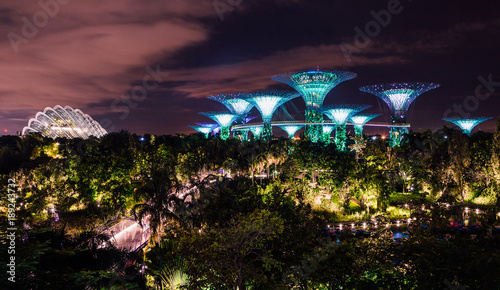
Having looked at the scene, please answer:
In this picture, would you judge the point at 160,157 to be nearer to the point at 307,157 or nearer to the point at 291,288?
the point at 307,157

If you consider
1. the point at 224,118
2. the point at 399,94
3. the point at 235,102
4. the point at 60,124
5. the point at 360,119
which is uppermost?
the point at 235,102

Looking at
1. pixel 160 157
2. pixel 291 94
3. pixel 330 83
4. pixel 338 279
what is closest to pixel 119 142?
pixel 160 157

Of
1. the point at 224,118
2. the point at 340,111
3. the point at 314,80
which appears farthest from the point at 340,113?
the point at 224,118

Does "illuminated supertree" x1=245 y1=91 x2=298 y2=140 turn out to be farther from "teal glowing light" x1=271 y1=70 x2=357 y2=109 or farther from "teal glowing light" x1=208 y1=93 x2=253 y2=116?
"teal glowing light" x1=208 y1=93 x2=253 y2=116

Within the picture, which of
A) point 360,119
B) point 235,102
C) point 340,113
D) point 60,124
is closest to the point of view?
point 340,113

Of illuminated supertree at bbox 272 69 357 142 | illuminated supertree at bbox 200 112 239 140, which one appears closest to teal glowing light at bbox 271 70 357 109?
illuminated supertree at bbox 272 69 357 142

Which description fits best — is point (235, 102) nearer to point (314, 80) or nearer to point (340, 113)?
point (314, 80)

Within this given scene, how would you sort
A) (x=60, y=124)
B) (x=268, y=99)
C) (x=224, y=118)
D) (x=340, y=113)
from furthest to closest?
(x=224, y=118) → (x=60, y=124) → (x=340, y=113) → (x=268, y=99)

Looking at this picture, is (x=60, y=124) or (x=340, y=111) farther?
(x=60, y=124)
